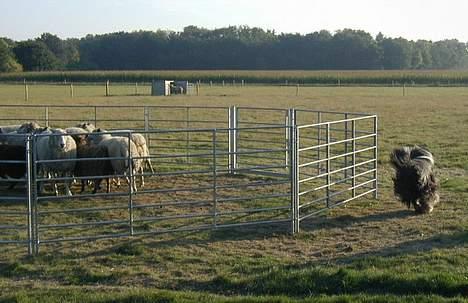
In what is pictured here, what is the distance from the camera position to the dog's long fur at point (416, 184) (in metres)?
12.1

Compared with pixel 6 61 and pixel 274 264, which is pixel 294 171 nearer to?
pixel 274 264

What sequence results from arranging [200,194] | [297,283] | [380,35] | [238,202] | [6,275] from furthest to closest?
1. [380,35]
2. [200,194]
3. [238,202]
4. [6,275]
5. [297,283]

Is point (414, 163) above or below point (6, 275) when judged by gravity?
above

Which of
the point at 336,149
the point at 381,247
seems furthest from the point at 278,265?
the point at 336,149

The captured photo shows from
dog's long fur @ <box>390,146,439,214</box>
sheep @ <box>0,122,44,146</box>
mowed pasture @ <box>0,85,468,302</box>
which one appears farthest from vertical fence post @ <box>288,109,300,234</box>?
sheep @ <box>0,122,44,146</box>

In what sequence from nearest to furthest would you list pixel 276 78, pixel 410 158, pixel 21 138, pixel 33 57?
pixel 410 158
pixel 21 138
pixel 276 78
pixel 33 57

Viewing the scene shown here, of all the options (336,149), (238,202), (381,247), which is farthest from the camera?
(336,149)

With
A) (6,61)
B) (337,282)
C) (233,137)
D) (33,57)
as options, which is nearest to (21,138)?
(233,137)

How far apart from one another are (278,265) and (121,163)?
547 cm

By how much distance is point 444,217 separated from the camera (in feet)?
38.7

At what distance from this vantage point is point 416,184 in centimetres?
1216

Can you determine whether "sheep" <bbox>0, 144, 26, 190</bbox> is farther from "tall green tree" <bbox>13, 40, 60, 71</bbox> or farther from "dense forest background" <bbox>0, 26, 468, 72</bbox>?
"dense forest background" <bbox>0, 26, 468, 72</bbox>

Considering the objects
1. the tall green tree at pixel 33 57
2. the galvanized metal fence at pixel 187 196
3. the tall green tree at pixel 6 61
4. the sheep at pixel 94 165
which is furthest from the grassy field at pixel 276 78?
the sheep at pixel 94 165

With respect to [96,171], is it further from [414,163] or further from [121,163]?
[414,163]
